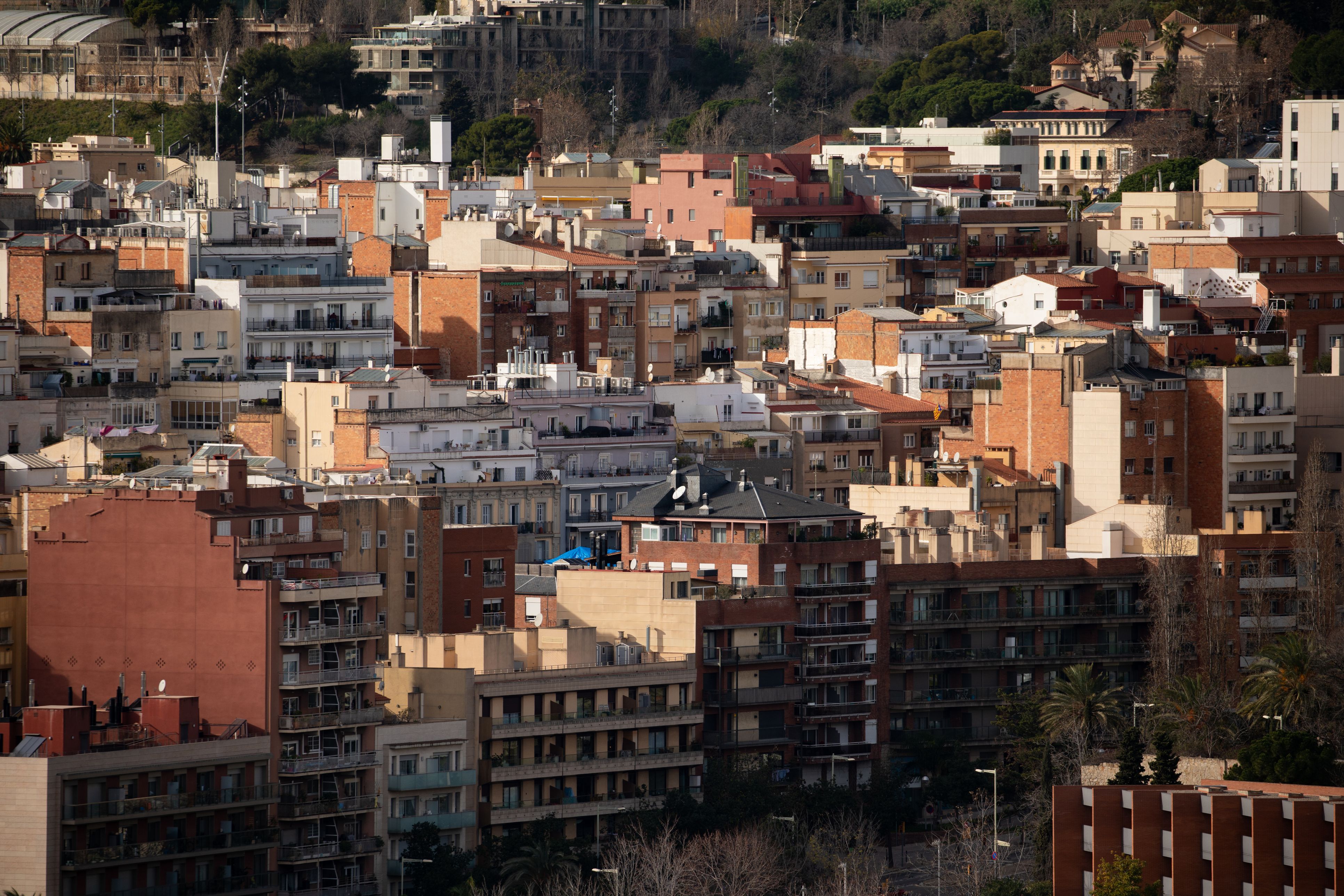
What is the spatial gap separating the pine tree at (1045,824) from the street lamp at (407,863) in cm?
1111

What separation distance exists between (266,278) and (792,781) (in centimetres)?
3293

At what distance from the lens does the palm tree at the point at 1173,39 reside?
5969 inches

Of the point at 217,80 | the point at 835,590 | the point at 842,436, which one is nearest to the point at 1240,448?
the point at 842,436

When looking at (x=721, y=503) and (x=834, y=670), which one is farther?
(x=721, y=503)

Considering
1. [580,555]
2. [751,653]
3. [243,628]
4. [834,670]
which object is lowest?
[834,670]

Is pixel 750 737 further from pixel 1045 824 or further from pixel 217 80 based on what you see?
pixel 217 80

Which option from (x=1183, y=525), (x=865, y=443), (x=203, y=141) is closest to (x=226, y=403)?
(x=865, y=443)

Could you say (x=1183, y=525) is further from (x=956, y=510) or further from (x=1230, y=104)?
(x=1230, y=104)

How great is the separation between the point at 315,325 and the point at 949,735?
28931 millimetres

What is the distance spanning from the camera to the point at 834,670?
248 ft

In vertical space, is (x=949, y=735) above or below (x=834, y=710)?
below

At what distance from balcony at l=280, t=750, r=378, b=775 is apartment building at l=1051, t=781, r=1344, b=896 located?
12.4 metres

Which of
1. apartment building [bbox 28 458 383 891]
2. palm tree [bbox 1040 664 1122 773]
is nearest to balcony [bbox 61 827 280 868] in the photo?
apartment building [bbox 28 458 383 891]

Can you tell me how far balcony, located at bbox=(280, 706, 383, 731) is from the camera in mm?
63656
